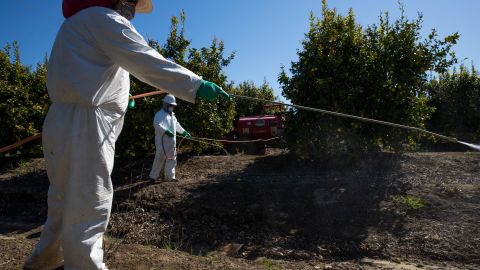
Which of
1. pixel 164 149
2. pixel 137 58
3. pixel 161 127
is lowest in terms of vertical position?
pixel 164 149

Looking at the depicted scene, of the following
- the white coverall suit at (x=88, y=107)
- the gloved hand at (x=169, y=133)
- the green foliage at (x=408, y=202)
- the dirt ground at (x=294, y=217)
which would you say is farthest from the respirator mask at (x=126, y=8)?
the gloved hand at (x=169, y=133)

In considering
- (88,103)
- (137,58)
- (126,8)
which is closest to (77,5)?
(126,8)

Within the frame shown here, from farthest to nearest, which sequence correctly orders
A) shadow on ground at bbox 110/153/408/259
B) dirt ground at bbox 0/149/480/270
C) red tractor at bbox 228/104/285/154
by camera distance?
1. red tractor at bbox 228/104/285/154
2. shadow on ground at bbox 110/153/408/259
3. dirt ground at bbox 0/149/480/270

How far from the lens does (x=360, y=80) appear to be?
22.8 ft

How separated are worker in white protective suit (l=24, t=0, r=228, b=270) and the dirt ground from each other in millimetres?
955

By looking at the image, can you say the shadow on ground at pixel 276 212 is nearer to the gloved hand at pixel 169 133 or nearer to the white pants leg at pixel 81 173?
the gloved hand at pixel 169 133

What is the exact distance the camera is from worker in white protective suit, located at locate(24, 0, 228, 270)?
8.38 ft

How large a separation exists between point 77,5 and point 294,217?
12.8 feet

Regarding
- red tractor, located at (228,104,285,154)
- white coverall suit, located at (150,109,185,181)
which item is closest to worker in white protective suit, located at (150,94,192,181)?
white coverall suit, located at (150,109,185,181)

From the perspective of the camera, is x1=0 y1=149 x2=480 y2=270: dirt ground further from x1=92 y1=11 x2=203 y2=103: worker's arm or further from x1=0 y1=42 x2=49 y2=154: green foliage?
x1=0 y1=42 x2=49 y2=154: green foliage

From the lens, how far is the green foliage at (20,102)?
10.6 m

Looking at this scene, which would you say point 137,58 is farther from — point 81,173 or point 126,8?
point 81,173

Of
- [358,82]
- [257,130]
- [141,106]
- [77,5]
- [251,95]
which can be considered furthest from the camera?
[251,95]

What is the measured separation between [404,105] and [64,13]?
5762 millimetres
